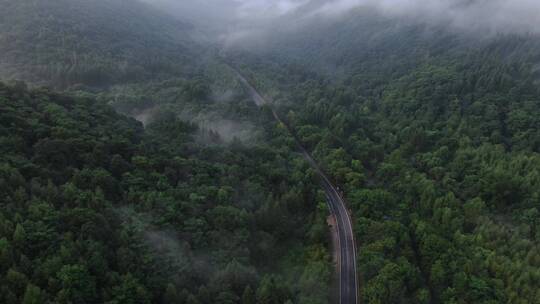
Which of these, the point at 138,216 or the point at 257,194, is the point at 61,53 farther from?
the point at 138,216

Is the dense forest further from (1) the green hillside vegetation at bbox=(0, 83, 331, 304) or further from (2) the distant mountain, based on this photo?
(2) the distant mountain

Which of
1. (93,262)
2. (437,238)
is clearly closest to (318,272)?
(437,238)

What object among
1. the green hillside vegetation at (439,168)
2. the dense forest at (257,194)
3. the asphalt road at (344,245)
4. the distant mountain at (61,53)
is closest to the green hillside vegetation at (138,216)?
the dense forest at (257,194)

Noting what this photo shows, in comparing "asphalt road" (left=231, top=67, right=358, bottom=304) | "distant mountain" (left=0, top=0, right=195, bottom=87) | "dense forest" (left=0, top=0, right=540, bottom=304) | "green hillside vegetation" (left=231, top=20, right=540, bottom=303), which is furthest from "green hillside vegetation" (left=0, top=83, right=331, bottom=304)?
"distant mountain" (left=0, top=0, right=195, bottom=87)

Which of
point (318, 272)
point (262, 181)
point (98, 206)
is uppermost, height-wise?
point (98, 206)

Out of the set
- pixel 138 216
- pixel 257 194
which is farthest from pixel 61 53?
pixel 138 216

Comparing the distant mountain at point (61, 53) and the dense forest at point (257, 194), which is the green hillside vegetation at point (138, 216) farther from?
the distant mountain at point (61, 53)

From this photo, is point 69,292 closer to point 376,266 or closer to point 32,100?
point 376,266
